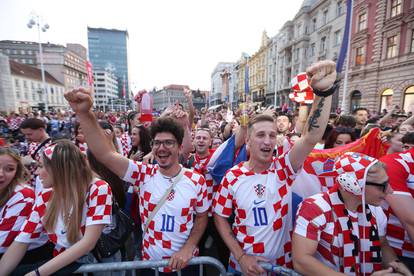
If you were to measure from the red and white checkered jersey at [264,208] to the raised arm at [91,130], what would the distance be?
39.7 inches

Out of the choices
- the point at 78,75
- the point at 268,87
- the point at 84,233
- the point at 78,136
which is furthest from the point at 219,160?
the point at 78,75

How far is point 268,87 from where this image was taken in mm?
45312

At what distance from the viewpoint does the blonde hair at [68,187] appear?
65.3 inches

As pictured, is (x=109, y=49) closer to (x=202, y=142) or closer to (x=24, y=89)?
(x=24, y=89)

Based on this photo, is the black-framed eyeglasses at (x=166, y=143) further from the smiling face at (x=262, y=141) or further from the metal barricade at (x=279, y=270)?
the metal barricade at (x=279, y=270)

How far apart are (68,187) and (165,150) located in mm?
810

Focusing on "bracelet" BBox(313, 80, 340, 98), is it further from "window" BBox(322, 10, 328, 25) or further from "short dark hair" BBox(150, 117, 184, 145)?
"window" BBox(322, 10, 328, 25)

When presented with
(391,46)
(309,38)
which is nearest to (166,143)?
(391,46)

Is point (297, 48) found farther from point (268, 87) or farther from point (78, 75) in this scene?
point (78, 75)

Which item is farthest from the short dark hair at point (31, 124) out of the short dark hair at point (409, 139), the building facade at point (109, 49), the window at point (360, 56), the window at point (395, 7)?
the building facade at point (109, 49)

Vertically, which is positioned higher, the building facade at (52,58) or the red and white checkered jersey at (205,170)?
the building facade at (52,58)

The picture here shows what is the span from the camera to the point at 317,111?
176 centimetres

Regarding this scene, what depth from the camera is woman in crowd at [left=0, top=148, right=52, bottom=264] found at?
5.74 feet

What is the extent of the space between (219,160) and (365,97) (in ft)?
77.4
